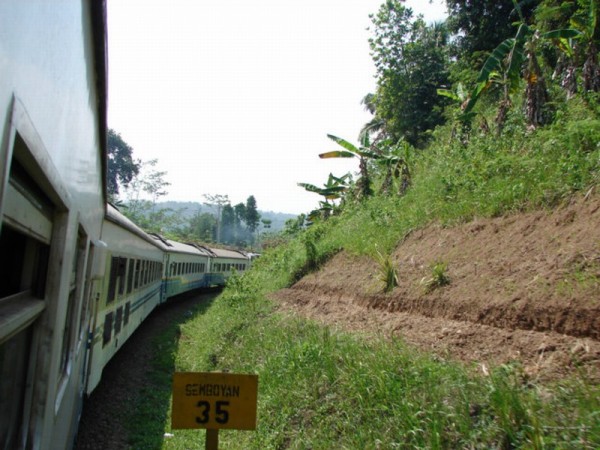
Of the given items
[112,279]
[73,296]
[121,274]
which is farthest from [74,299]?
[121,274]

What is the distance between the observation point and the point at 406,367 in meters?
4.37

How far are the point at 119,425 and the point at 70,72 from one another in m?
6.01

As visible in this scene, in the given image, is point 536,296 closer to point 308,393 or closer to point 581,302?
point 581,302

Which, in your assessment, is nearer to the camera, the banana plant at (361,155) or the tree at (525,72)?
the tree at (525,72)

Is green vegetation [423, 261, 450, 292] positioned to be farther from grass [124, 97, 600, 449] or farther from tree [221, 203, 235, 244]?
tree [221, 203, 235, 244]

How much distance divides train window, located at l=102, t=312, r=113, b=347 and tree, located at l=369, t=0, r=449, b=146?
18333mm

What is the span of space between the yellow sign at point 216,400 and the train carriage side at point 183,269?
12.8 meters

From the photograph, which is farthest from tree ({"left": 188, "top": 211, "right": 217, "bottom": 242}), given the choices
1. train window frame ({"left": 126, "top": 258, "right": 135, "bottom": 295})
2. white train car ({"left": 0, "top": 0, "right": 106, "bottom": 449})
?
white train car ({"left": 0, "top": 0, "right": 106, "bottom": 449})

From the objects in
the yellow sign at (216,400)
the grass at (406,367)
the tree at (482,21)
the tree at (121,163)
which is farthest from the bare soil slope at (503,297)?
the tree at (121,163)

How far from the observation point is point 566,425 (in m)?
2.88

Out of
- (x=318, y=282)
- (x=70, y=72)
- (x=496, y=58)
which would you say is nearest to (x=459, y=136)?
(x=496, y=58)

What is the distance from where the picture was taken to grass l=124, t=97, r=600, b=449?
3.21 meters

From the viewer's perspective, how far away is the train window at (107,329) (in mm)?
6324

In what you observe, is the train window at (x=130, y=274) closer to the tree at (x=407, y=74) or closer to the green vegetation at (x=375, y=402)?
the green vegetation at (x=375, y=402)
